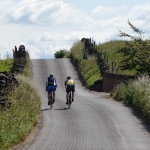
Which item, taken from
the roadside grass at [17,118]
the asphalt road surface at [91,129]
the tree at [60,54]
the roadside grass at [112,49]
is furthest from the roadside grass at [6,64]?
the roadside grass at [17,118]

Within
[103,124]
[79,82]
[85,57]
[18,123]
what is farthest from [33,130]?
[85,57]

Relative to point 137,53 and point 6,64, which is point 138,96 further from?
point 6,64

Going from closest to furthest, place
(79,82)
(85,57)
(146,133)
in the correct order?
(146,133) < (79,82) < (85,57)

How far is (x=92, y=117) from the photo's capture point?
25.2 meters

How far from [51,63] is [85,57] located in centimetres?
714

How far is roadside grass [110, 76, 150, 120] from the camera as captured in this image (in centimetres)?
2619

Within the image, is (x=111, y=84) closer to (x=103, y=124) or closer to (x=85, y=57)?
(x=85, y=57)

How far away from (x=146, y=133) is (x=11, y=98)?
→ 6.63 meters

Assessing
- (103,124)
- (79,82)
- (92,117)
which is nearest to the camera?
(103,124)

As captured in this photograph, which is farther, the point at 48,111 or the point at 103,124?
the point at 48,111

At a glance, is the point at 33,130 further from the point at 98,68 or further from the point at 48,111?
the point at 98,68

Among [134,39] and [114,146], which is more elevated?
[134,39]

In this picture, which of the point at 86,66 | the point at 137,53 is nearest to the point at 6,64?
the point at 86,66

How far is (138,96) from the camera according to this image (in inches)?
1169
